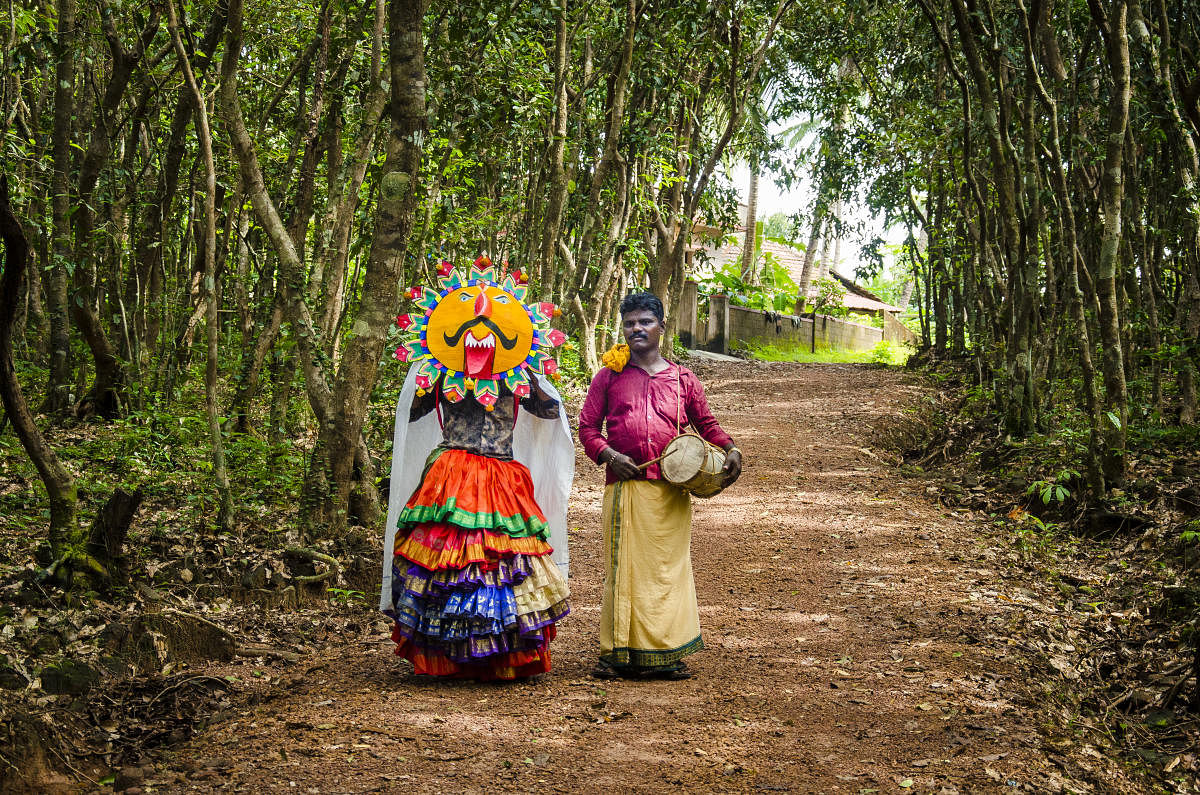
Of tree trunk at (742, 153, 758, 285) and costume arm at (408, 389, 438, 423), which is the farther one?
tree trunk at (742, 153, 758, 285)

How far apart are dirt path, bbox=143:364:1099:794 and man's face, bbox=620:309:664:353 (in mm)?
1738

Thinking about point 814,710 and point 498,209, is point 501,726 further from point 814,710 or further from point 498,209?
point 498,209

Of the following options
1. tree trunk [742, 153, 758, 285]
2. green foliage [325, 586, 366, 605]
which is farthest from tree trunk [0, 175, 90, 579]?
tree trunk [742, 153, 758, 285]

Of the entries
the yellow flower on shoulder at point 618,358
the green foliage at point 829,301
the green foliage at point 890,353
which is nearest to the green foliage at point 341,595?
the yellow flower on shoulder at point 618,358

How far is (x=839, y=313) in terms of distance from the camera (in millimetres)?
31797

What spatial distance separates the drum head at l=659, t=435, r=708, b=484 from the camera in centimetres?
502

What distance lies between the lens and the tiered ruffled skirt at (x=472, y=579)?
4.80 m

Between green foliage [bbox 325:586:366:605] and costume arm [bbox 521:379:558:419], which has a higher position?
costume arm [bbox 521:379:558:419]

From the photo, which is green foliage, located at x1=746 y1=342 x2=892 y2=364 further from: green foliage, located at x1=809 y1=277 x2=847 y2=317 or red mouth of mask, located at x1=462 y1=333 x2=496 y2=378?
red mouth of mask, located at x1=462 y1=333 x2=496 y2=378

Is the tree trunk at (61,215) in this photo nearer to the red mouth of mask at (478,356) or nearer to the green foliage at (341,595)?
the green foliage at (341,595)

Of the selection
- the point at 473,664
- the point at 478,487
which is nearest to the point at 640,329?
the point at 478,487

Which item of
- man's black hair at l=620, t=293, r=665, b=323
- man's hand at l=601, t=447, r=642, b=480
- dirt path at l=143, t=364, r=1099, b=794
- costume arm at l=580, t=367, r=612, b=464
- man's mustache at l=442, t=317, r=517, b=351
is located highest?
man's black hair at l=620, t=293, r=665, b=323

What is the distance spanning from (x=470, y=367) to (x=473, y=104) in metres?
5.45

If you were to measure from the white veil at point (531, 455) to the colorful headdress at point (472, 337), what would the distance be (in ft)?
0.32
